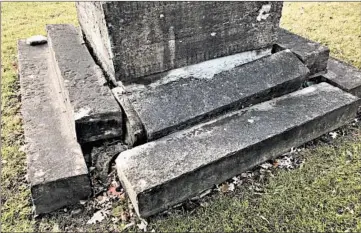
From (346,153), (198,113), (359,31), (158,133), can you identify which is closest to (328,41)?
(359,31)

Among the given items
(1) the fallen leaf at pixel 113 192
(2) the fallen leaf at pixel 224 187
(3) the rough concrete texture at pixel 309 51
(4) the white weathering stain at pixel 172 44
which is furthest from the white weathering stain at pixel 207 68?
(2) the fallen leaf at pixel 224 187

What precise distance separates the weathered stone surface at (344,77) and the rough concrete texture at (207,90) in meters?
0.47

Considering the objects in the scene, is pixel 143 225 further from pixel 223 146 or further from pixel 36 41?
pixel 36 41

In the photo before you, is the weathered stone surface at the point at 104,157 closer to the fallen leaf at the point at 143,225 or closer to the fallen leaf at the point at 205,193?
the fallen leaf at the point at 143,225

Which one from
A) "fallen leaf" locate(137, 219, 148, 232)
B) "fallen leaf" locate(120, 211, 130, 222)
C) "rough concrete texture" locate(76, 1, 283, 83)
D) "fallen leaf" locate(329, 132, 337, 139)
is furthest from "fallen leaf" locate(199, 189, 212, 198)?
"fallen leaf" locate(329, 132, 337, 139)

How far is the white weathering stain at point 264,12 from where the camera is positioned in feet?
11.8

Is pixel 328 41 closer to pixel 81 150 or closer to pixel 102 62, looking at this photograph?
pixel 102 62

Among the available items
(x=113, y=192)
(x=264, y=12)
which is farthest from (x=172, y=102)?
(x=264, y=12)

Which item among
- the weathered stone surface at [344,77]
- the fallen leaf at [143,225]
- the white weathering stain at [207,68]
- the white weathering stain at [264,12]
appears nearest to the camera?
the fallen leaf at [143,225]

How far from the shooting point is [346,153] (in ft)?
10.7

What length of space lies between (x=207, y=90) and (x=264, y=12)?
3.54 feet

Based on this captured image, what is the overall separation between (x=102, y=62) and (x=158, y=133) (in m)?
1.23

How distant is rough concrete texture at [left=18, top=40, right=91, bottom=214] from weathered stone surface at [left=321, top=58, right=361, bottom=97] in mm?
2776

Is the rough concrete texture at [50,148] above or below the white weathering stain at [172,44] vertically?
below
